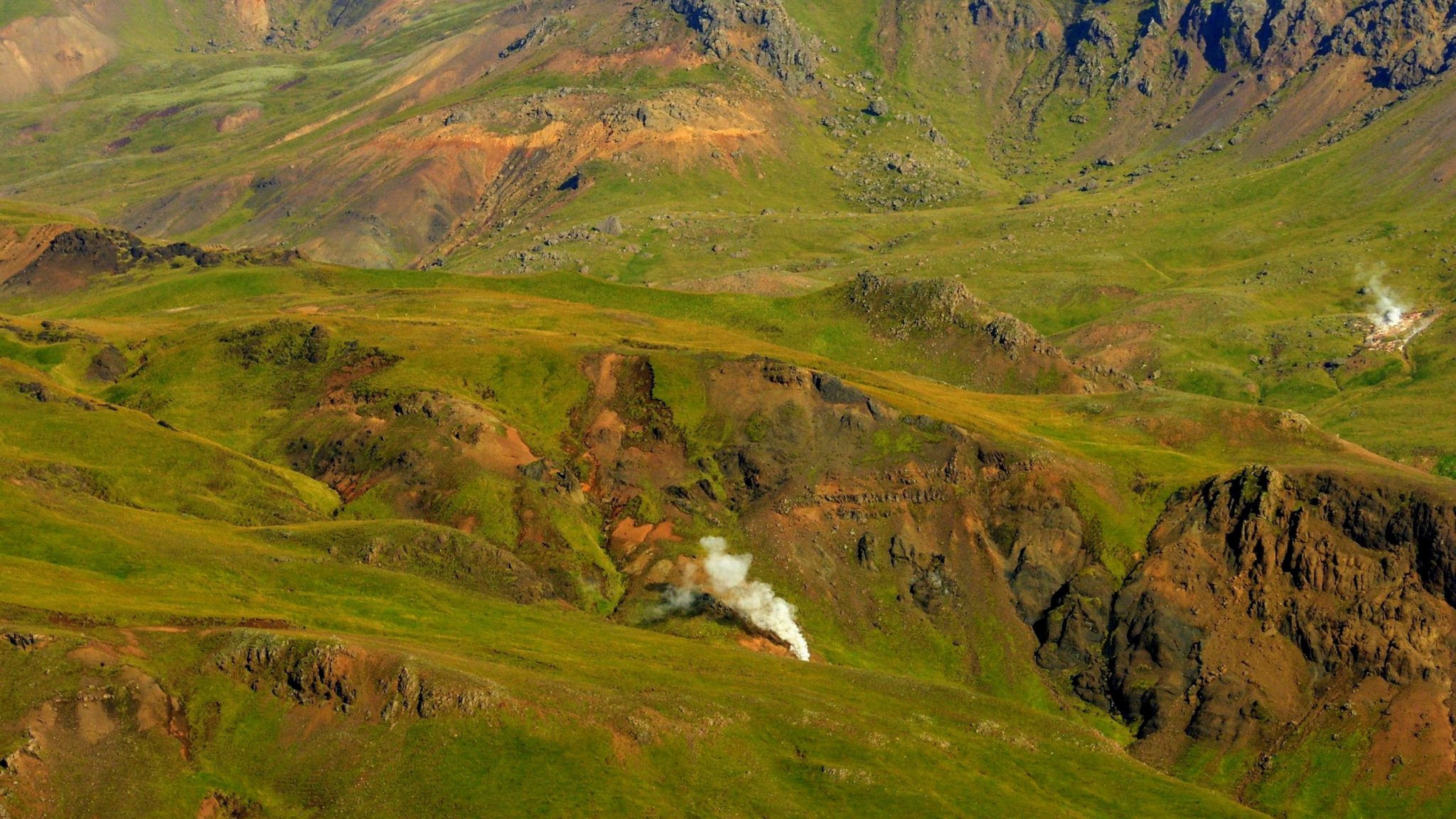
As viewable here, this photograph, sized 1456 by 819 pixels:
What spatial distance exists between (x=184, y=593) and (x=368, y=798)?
4671cm

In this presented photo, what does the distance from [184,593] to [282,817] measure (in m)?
46.4

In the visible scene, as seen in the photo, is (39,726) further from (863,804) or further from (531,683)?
(863,804)

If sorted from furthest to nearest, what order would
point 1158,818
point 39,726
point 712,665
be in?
point 712,665, point 1158,818, point 39,726

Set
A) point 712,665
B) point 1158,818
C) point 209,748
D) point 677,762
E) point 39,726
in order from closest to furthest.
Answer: point 39,726 < point 209,748 < point 677,762 < point 1158,818 < point 712,665

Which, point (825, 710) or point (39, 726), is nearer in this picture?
point (39, 726)

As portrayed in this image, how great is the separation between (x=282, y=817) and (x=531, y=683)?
107 feet

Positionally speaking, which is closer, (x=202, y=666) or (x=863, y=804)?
(x=202, y=666)

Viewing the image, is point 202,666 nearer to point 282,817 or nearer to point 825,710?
point 282,817

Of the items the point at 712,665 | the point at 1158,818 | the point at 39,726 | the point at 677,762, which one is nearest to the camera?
the point at 39,726

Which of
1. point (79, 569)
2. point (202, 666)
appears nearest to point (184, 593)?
point (79, 569)

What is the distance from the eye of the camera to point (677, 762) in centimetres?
13962

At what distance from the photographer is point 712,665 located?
174375 millimetres

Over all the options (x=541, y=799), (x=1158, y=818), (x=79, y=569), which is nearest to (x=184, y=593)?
(x=79, y=569)

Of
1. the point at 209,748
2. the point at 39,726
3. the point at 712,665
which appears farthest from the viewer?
the point at 712,665
